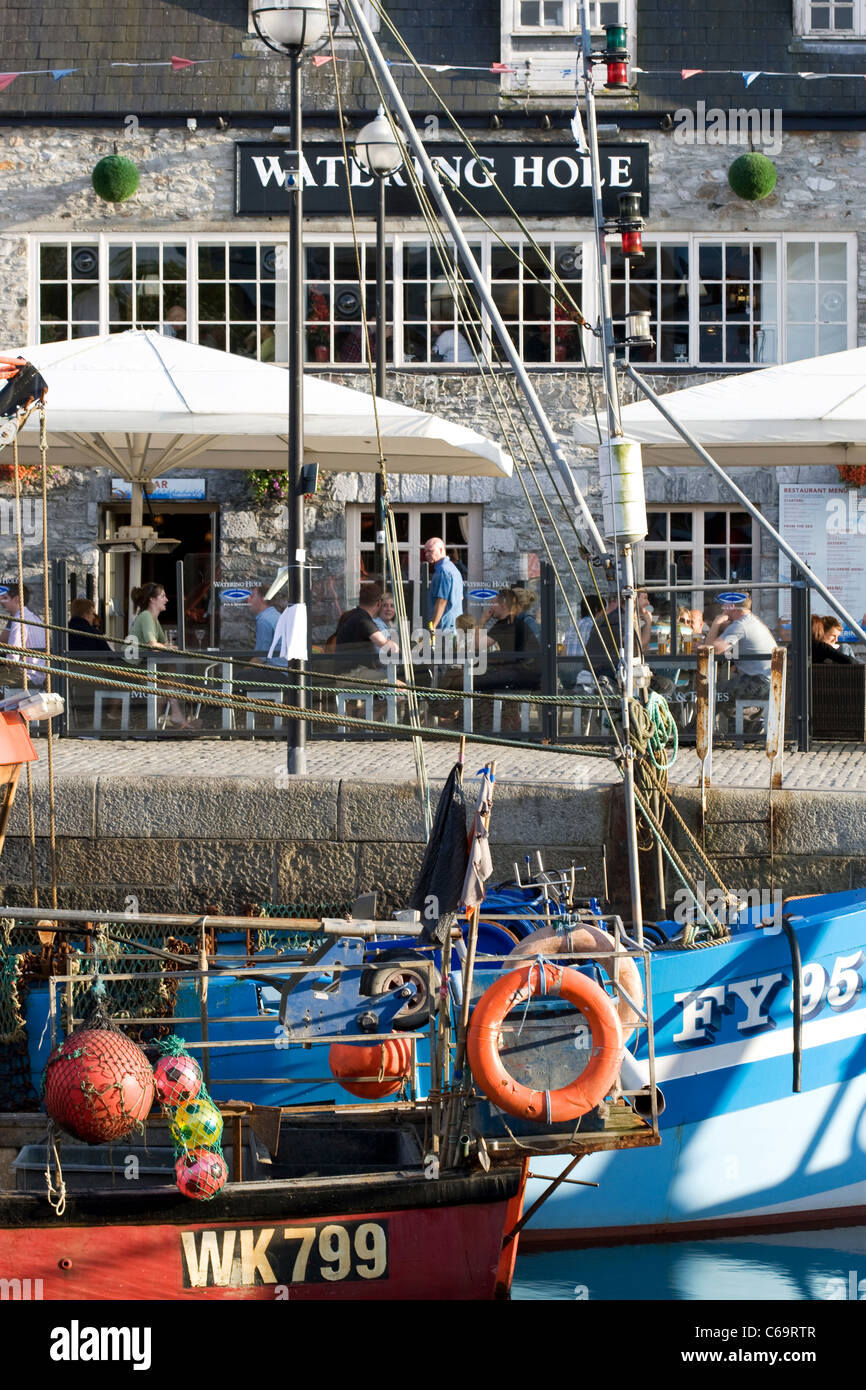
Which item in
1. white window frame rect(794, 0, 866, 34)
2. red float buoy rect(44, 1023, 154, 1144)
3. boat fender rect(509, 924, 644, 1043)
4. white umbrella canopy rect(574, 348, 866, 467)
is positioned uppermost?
white window frame rect(794, 0, 866, 34)

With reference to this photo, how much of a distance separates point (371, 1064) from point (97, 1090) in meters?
1.53

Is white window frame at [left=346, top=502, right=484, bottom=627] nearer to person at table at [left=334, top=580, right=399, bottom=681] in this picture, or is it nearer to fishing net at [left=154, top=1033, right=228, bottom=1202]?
person at table at [left=334, top=580, right=399, bottom=681]

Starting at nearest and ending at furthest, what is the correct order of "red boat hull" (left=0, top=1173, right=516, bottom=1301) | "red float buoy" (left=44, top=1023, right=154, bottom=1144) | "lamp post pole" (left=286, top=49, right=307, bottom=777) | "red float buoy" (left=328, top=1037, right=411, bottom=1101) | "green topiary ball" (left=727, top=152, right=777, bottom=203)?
"red float buoy" (left=44, top=1023, right=154, bottom=1144) → "red boat hull" (left=0, top=1173, right=516, bottom=1301) → "red float buoy" (left=328, top=1037, right=411, bottom=1101) → "lamp post pole" (left=286, top=49, right=307, bottom=777) → "green topiary ball" (left=727, top=152, right=777, bottom=203)

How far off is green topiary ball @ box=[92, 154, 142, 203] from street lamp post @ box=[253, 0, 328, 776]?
22.1 feet

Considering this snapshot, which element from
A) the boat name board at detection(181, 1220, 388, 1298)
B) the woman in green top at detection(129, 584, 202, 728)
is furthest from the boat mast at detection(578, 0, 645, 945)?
the woman in green top at detection(129, 584, 202, 728)

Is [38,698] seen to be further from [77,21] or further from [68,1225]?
[77,21]

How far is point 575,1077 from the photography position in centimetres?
619

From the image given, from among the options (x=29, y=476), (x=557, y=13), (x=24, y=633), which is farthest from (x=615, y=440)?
(x=557, y=13)

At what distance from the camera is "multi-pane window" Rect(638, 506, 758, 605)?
16.2 metres

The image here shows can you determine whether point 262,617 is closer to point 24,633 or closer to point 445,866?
point 24,633

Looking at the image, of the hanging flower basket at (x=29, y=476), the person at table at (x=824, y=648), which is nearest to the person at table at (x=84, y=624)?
the person at table at (x=824, y=648)

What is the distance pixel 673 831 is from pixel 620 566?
5.64 feet

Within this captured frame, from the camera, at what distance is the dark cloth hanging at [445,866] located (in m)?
6.38

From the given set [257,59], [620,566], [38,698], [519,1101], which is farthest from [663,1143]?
[257,59]
